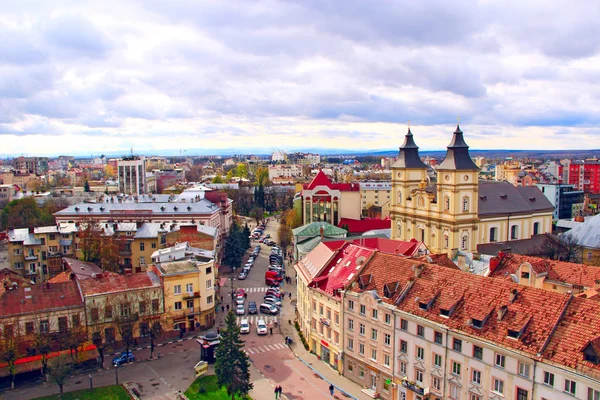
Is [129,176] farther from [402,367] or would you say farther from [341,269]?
[402,367]

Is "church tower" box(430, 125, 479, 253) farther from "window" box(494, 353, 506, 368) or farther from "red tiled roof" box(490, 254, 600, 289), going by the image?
"window" box(494, 353, 506, 368)

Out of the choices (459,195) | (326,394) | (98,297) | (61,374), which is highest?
(459,195)

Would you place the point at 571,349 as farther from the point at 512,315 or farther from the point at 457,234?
the point at 457,234

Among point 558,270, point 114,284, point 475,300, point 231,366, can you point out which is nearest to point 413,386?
point 475,300

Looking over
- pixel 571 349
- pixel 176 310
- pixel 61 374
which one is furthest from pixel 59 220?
pixel 571 349

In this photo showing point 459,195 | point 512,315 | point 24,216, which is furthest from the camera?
point 24,216

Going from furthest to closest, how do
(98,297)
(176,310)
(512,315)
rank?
(176,310) → (98,297) → (512,315)

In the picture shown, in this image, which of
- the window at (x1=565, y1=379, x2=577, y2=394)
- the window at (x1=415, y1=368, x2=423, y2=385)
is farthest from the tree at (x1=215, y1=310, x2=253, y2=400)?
the window at (x1=565, y1=379, x2=577, y2=394)
